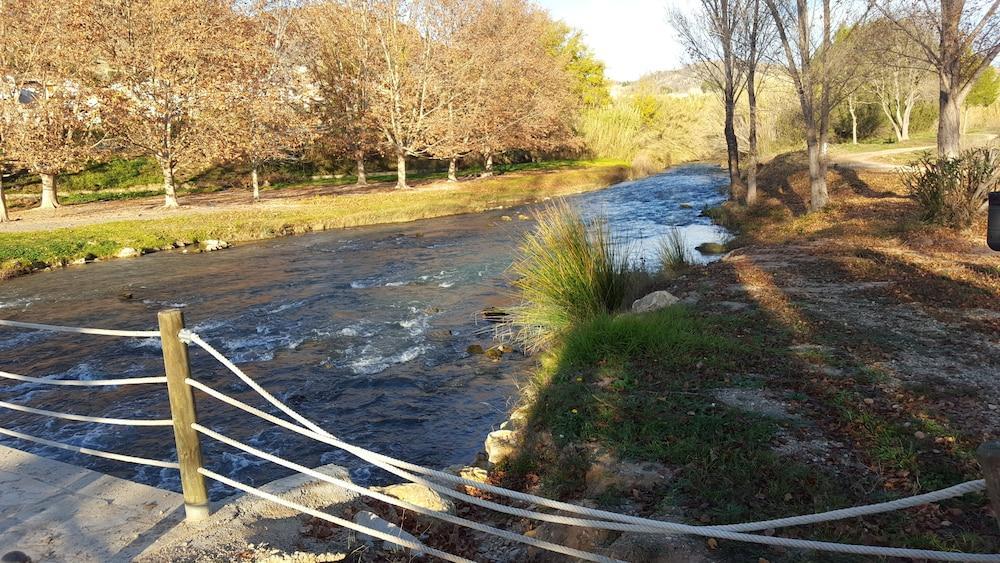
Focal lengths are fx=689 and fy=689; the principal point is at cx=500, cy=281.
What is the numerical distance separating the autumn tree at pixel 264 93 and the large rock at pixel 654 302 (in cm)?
1933

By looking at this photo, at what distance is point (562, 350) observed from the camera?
6.97 m

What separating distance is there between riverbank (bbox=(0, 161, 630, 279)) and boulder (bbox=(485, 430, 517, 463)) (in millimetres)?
14296

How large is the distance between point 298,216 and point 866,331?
18.7 meters

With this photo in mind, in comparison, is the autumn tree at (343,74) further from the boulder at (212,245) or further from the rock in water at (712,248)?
the rock in water at (712,248)

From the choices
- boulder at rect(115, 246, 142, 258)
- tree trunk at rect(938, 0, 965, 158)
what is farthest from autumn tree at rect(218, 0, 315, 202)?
tree trunk at rect(938, 0, 965, 158)

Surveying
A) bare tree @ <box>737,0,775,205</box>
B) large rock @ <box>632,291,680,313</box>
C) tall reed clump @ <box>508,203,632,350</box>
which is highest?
bare tree @ <box>737,0,775,205</box>

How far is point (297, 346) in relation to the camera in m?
9.66

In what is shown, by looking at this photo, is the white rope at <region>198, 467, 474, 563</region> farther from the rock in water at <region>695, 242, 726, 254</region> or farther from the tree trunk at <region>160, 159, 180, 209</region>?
the tree trunk at <region>160, 159, 180, 209</region>

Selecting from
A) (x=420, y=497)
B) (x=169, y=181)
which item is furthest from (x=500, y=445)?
(x=169, y=181)

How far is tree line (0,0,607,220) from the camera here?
70.9 feet

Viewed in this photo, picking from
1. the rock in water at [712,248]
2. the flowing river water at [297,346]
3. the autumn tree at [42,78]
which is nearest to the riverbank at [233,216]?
the flowing river water at [297,346]

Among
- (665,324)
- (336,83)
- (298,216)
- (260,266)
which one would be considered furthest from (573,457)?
(336,83)

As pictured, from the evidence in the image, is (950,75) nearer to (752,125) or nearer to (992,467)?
(752,125)

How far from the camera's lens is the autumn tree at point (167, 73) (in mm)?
21883
